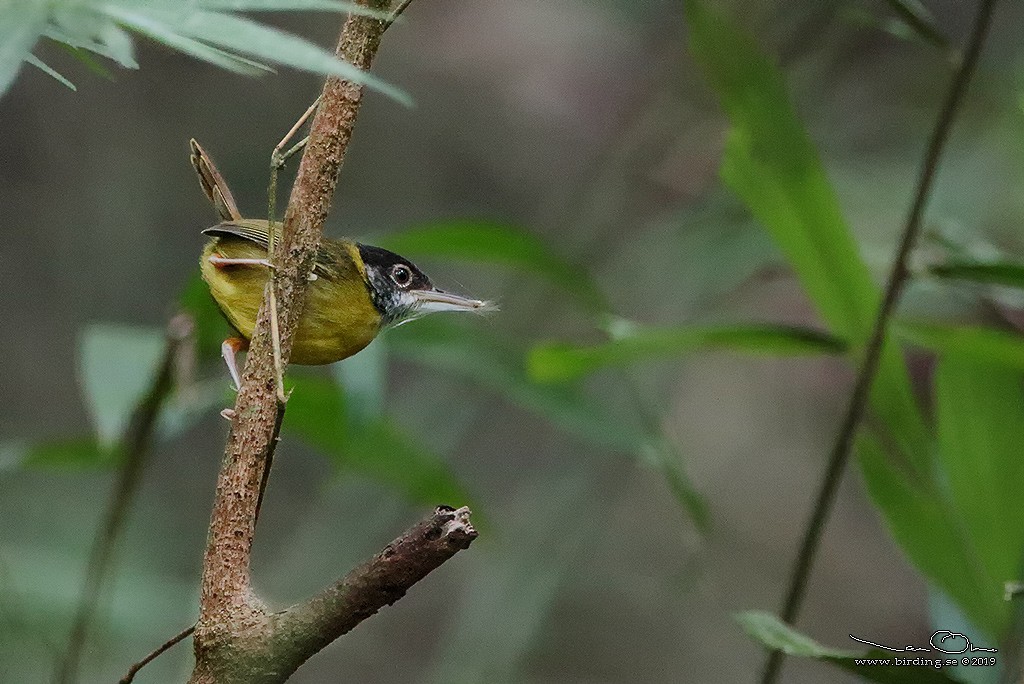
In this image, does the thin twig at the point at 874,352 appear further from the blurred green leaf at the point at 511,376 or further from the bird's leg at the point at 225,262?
the bird's leg at the point at 225,262

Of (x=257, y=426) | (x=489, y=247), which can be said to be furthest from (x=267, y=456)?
(x=489, y=247)

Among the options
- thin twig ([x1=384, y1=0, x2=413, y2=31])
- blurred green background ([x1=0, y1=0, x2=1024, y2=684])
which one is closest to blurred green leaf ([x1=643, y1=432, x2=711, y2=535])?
blurred green background ([x1=0, y1=0, x2=1024, y2=684])

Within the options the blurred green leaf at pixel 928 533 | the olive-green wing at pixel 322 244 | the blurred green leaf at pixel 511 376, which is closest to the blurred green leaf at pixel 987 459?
the blurred green leaf at pixel 928 533

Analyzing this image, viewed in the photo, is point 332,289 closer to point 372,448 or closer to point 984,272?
point 984,272

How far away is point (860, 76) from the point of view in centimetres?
412

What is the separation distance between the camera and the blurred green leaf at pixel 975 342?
1617 millimetres

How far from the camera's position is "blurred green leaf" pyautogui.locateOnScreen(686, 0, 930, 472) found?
1667 mm

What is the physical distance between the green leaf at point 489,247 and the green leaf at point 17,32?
105 centimetres

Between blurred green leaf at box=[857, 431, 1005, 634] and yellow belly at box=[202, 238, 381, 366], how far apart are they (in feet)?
2.70

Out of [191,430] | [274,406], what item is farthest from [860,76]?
[274,406]

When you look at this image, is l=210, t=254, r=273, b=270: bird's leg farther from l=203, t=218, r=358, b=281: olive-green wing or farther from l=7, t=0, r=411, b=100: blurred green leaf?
l=7, t=0, r=411, b=100: blurred green leaf

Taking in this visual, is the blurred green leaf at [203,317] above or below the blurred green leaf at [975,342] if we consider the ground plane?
above

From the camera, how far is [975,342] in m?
1.64

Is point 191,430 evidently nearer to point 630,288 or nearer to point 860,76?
point 630,288
